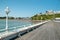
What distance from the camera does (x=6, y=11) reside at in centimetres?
1627

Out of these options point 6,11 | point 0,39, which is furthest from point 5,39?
point 6,11

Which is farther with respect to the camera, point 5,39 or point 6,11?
point 6,11

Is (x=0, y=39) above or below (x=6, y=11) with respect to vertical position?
below

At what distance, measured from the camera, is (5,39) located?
14039 millimetres

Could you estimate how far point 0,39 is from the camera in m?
12.8

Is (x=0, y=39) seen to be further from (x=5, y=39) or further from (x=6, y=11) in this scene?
(x=6, y=11)

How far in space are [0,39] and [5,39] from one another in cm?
129

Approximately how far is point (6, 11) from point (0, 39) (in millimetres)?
4298

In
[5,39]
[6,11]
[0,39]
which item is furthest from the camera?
[6,11]

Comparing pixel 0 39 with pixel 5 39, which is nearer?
pixel 0 39

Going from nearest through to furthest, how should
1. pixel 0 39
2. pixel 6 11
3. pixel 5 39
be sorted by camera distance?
pixel 0 39 → pixel 5 39 → pixel 6 11

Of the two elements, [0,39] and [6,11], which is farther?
[6,11]

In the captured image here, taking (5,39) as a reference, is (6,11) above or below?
above
